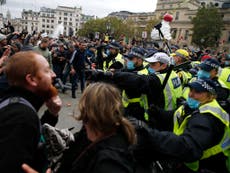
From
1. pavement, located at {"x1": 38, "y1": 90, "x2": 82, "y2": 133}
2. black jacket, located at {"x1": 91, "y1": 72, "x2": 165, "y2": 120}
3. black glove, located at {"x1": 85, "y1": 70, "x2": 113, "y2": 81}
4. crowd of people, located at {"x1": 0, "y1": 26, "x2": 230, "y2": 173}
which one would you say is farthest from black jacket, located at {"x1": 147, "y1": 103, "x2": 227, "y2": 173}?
pavement, located at {"x1": 38, "y1": 90, "x2": 82, "y2": 133}

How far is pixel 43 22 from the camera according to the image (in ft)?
472

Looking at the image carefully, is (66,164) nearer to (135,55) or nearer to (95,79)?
(95,79)

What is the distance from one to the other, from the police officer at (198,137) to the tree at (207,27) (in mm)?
46366

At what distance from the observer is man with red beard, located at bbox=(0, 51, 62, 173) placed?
1.33 meters

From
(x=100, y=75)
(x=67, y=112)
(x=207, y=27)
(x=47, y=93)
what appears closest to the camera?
(x=47, y=93)

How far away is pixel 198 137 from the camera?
194 cm

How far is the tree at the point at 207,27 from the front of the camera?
4581cm

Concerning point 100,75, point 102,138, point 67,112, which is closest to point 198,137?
point 102,138

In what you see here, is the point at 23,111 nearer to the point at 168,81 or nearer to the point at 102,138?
the point at 102,138

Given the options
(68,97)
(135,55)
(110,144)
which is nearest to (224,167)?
(110,144)

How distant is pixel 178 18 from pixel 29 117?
68.8 m

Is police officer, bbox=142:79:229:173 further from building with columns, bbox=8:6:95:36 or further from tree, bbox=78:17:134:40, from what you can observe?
building with columns, bbox=8:6:95:36

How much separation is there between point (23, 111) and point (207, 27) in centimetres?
4903

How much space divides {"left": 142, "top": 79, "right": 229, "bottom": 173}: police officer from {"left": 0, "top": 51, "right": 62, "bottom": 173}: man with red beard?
0.77 m
